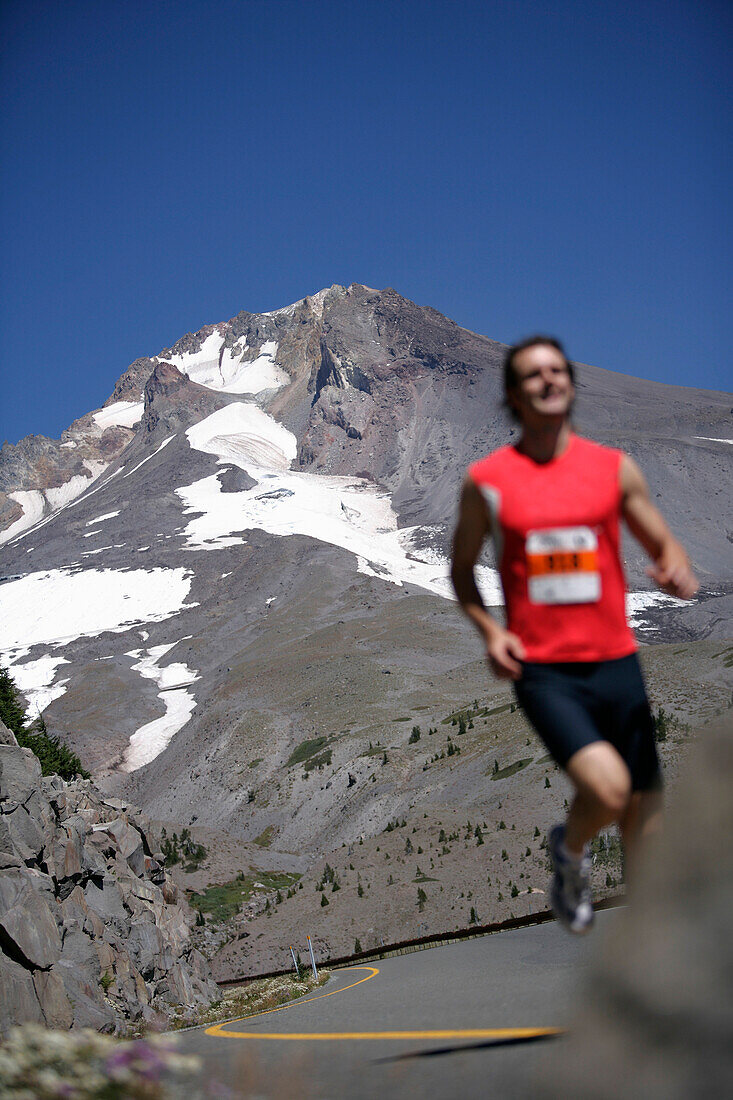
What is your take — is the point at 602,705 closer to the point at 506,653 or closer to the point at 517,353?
the point at 506,653

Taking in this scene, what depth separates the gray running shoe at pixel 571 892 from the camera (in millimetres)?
3656

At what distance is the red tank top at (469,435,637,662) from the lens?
3447mm

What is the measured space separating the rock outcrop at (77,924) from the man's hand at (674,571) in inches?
514

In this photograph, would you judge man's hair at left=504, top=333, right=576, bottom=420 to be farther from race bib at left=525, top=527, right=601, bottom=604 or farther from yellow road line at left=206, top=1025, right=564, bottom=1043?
yellow road line at left=206, top=1025, right=564, bottom=1043

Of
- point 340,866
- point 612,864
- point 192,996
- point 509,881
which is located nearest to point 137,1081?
point 192,996

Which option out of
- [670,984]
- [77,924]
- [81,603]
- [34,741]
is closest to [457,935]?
[77,924]

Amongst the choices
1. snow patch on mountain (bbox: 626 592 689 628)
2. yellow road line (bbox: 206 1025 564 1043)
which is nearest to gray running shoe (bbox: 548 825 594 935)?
yellow road line (bbox: 206 1025 564 1043)

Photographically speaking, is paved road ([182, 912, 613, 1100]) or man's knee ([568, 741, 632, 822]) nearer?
paved road ([182, 912, 613, 1100])

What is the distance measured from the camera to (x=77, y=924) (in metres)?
20.3

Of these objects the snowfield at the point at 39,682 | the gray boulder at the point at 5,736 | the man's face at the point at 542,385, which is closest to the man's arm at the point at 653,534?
the man's face at the point at 542,385

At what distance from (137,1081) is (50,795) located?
25.7 m

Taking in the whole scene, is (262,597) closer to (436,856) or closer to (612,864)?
(436,856)

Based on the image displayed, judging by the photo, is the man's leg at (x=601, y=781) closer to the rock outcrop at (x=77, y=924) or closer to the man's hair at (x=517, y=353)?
the man's hair at (x=517, y=353)

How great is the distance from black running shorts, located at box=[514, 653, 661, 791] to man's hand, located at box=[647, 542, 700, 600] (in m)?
0.37
